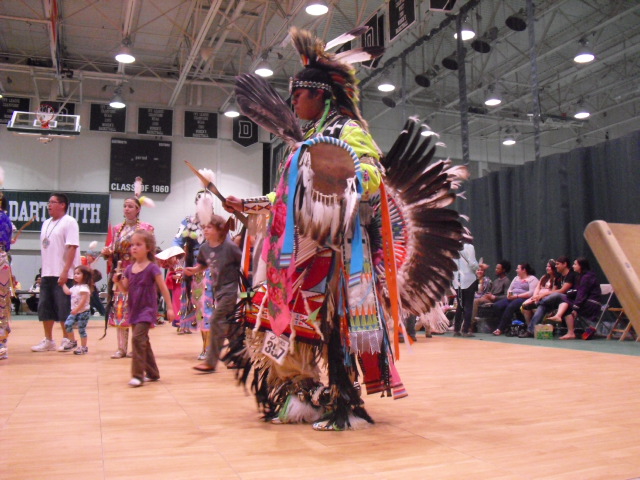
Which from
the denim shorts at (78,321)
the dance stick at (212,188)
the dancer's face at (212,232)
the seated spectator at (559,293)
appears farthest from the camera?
the seated spectator at (559,293)

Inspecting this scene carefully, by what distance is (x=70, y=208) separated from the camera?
1465 centimetres

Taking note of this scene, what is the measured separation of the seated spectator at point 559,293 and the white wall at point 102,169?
345 inches

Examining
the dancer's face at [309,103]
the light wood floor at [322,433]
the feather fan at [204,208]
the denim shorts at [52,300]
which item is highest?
the dancer's face at [309,103]

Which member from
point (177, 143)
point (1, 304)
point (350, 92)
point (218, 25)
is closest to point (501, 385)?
point (350, 92)

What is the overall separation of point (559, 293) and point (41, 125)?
10.7 metres

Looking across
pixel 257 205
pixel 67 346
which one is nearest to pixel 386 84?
pixel 67 346

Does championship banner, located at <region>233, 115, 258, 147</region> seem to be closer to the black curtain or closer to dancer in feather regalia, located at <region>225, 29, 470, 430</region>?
the black curtain

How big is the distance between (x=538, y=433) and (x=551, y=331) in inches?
225

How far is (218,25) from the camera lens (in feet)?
38.6

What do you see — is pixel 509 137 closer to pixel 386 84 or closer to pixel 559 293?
pixel 386 84

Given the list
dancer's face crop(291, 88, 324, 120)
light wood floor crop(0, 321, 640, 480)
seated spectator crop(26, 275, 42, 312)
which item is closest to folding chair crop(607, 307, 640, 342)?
light wood floor crop(0, 321, 640, 480)

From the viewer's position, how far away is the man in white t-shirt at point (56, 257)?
17.0 ft

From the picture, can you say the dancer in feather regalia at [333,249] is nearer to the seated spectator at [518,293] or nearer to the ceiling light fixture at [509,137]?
the seated spectator at [518,293]

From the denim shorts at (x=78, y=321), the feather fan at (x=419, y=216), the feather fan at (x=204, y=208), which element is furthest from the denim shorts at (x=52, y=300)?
A: the feather fan at (x=419, y=216)
